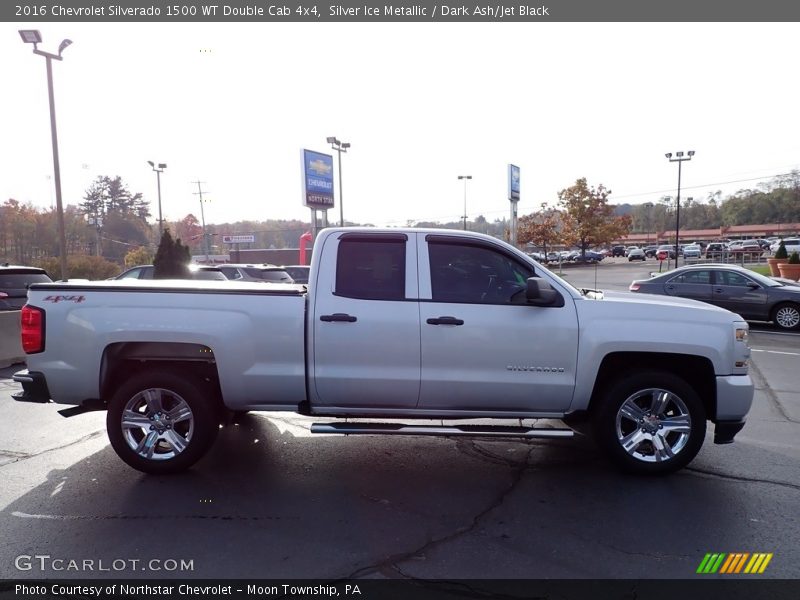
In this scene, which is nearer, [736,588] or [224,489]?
[736,588]

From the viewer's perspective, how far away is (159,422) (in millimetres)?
4715

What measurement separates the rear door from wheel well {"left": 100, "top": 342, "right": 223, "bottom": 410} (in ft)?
3.12

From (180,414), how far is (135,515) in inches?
36.8

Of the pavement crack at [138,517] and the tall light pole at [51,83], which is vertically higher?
the tall light pole at [51,83]

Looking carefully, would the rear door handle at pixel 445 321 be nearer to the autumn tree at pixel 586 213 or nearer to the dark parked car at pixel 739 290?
the dark parked car at pixel 739 290

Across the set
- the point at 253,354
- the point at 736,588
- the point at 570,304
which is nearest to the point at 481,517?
the point at 736,588

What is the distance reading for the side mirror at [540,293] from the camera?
14.5 feet

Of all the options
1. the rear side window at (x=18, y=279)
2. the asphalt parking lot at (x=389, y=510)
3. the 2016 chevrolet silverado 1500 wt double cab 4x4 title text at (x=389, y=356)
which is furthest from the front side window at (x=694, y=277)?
the rear side window at (x=18, y=279)

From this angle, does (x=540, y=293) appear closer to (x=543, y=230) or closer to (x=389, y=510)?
(x=389, y=510)

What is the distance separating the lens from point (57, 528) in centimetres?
379

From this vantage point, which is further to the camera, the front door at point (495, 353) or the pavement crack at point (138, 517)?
the front door at point (495, 353)

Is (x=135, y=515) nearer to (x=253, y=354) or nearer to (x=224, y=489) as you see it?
(x=224, y=489)

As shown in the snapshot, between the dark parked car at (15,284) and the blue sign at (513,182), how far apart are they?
23953mm
